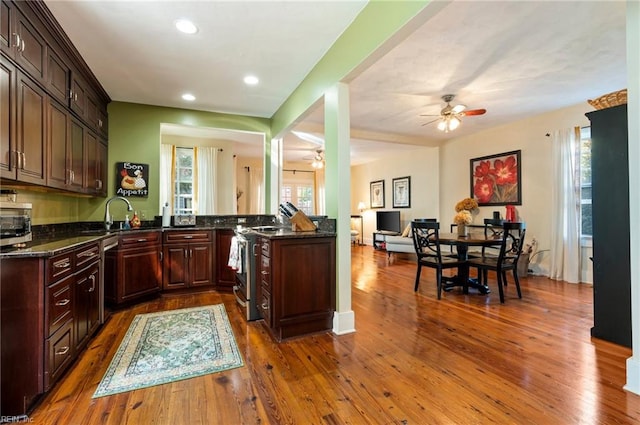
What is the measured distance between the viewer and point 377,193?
9.11m

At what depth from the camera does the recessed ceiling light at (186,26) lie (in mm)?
2375

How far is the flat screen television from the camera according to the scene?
26.3 ft

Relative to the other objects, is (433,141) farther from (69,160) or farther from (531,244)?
(69,160)

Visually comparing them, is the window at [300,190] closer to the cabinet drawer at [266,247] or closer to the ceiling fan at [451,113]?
the ceiling fan at [451,113]

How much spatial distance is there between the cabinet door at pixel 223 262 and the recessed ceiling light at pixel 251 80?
1.97 m

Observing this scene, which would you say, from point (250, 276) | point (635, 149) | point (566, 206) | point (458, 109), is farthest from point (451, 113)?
point (250, 276)

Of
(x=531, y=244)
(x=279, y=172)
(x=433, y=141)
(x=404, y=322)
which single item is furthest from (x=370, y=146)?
(x=404, y=322)

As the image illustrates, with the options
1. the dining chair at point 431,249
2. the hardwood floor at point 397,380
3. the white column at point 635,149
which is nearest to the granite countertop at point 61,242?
the hardwood floor at point 397,380

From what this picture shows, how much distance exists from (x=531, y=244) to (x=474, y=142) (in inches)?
89.7

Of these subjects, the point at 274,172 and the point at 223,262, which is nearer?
the point at 223,262

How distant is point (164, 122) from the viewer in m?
4.29

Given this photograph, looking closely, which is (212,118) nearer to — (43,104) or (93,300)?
(43,104)

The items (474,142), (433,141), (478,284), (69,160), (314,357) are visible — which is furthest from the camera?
(433,141)

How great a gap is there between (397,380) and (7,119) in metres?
2.98
